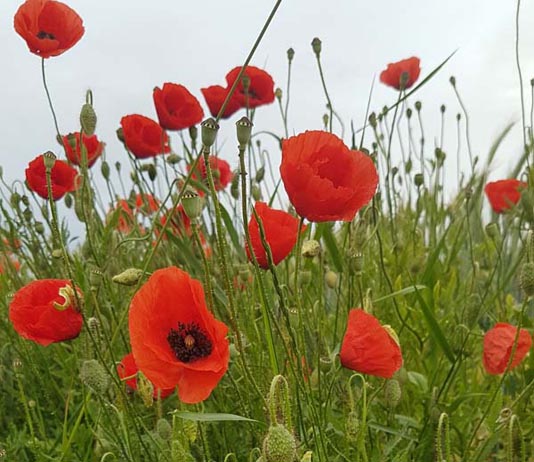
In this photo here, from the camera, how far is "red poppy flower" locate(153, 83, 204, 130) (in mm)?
1766

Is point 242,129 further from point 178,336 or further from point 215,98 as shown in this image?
point 215,98

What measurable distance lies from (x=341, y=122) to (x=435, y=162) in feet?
3.07

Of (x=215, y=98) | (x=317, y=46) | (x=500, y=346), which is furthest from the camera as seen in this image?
(x=215, y=98)

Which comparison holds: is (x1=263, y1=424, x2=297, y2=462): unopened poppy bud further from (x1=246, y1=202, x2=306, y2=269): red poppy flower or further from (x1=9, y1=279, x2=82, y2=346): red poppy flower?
(x1=9, y1=279, x2=82, y2=346): red poppy flower

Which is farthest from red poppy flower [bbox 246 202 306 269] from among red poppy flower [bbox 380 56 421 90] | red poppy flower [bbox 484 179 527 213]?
red poppy flower [bbox 484 179 527 213]

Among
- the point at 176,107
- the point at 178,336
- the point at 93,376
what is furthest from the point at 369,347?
the point at 176,107

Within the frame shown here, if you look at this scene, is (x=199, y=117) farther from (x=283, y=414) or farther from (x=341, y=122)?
(x=283, y=414)

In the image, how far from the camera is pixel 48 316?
3.62ft

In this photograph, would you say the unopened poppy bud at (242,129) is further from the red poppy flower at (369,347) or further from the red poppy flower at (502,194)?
the red poppy flower at (502,194)

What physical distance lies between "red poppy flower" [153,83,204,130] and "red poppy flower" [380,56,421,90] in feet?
2.48

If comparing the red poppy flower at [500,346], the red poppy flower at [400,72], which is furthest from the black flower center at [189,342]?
the red poppy flower at [400,72]

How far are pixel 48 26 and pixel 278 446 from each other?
1.23 meters

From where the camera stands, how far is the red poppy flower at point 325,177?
2.85 ft

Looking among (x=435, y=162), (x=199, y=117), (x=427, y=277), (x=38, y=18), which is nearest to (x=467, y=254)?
(x=435, y=162)
